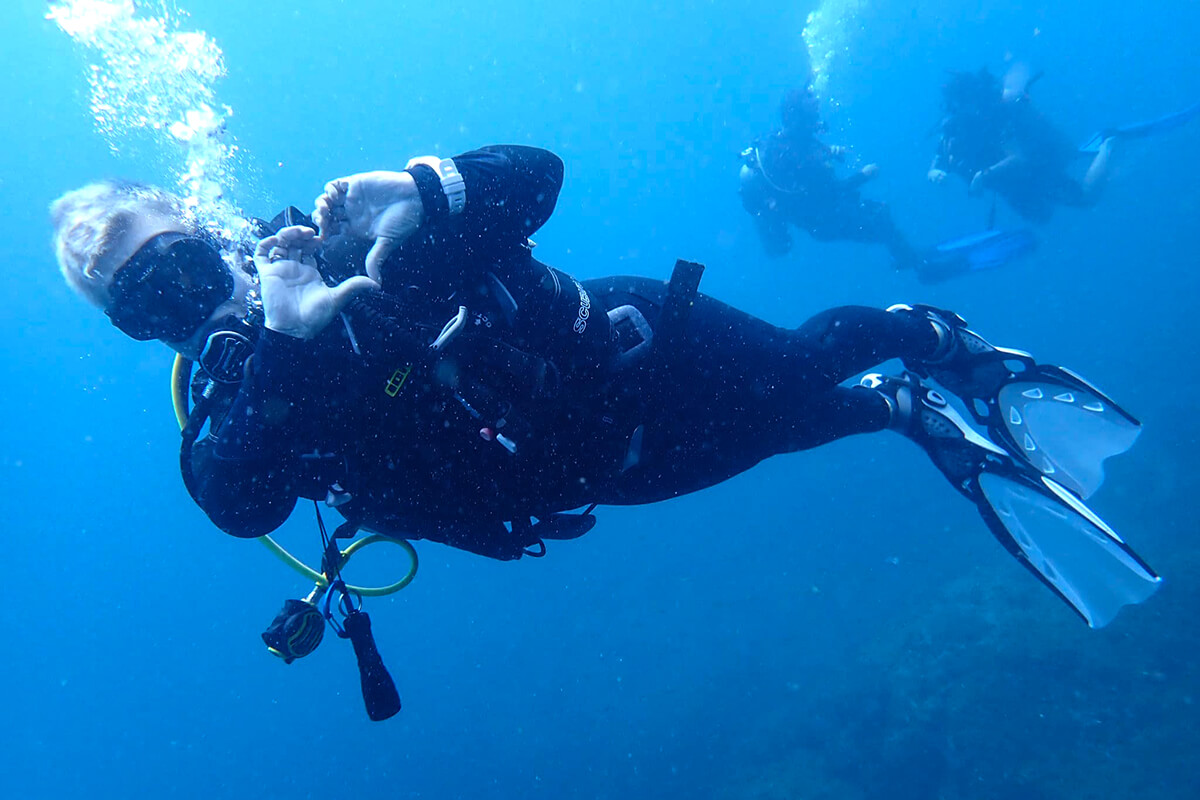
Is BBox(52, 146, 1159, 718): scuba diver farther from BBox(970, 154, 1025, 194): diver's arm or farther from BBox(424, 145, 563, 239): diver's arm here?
BBox(970, 154, 1025, 194): diver's arm

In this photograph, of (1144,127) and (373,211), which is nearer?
(373,211)

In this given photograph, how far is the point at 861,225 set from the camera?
53.9 ft

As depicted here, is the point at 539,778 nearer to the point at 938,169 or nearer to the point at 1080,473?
the point at 1080,473

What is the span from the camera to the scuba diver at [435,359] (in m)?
1.98

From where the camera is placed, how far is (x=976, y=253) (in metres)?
14.2

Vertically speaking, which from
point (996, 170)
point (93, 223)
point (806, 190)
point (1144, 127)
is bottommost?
point (93, 223)

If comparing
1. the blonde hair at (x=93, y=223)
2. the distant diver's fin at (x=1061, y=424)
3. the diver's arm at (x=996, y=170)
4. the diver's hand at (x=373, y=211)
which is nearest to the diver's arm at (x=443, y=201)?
the diver's hand at (x=373, y=211)

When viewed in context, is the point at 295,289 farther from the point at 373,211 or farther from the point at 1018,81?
the point at 1018,81

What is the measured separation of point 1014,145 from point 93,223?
16.6 m

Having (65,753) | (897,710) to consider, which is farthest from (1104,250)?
(65,753)

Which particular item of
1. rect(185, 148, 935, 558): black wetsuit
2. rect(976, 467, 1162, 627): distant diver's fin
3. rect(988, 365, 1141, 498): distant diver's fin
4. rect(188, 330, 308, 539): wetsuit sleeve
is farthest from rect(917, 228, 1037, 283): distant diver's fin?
rect(188, 330, 308, 539): wetsuit sleeve

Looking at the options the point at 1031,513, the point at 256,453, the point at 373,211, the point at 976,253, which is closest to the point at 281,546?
the point at 256,453

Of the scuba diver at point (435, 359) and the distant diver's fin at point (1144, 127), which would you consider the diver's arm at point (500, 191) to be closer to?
the scuba diver at point (435, 359)

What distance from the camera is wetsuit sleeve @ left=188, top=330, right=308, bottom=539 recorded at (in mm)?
1959
